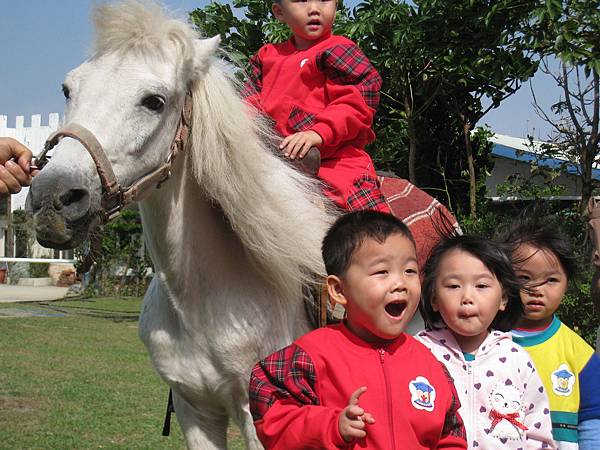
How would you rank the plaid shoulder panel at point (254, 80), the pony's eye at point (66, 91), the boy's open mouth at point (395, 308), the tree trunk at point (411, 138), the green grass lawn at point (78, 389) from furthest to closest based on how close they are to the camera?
the tree trunk at point (411, 138)
the green grass lawn at point (78, 389)
the plaid shoulder panel at point (254, 80)
the pony's eye at point (66, 91)
the boy's open mouth at point (395, 308)

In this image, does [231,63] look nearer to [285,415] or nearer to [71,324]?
[285,415]

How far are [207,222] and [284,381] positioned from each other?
0.96 metres

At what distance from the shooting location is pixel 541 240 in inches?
111

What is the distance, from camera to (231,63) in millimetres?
3160

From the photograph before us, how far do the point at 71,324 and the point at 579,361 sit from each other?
11.9m

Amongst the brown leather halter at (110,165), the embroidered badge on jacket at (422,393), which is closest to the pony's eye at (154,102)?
the brown leather halter at (110,165)

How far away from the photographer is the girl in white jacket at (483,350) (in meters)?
2.29

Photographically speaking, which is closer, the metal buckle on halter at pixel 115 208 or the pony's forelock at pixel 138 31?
the metal buckle on halter at pixel 115 208

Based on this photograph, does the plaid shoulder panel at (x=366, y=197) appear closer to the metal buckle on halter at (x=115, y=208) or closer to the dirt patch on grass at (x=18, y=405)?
the metal buckle on halter at (x=115, y=208)

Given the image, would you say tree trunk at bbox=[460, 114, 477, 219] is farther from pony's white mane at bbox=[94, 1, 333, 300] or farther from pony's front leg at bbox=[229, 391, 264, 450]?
pony's front leg at bbox=[229, 391, 264, 450]

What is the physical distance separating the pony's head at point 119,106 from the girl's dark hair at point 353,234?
0.71m

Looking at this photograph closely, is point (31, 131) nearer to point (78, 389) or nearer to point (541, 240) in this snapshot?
point (78, 389)

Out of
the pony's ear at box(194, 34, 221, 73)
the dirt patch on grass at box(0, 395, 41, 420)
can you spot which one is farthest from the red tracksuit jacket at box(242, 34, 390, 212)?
the dirt patch on grass at box(0, 395, 41, 420)

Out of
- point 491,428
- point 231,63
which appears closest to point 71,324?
point 231,63
